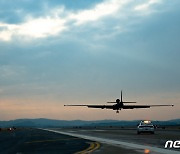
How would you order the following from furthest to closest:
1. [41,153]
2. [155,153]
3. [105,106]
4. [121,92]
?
[121,92] → [105,106] → [41,153] → [155,153]

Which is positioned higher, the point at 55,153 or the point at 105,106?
the point at 105,106

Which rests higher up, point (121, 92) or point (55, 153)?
point (121, 92)

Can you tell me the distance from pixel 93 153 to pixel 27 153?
11.0 feet

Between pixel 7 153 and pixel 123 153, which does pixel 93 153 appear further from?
pixel 7 153

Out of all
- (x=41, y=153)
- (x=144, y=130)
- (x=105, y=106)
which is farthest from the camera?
(x=105, y=106)

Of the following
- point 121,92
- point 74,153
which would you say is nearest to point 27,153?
point 74,153

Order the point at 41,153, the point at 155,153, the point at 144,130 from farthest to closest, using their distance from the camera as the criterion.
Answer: the point at 144,130 < the point at 41,153 < the point at 155,153

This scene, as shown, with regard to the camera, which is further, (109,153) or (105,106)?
(105,106)

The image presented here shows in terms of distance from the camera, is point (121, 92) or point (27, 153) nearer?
point (27, 153)

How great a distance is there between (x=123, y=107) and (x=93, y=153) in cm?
7746

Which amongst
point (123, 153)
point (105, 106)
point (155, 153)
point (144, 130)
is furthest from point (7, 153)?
point (105, 106)

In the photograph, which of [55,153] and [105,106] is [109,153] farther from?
[105,106]

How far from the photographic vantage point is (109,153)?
→ 1905 cm

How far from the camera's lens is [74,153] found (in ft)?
63.2
